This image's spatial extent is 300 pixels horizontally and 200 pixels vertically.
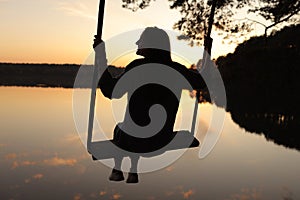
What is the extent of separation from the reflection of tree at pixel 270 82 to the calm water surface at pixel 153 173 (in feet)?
21.8

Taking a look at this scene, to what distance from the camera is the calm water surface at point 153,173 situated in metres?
15.1

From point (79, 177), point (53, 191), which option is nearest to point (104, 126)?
point (79, 177)

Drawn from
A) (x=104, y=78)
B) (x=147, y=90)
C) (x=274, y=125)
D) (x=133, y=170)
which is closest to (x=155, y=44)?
(x=147, y=90)

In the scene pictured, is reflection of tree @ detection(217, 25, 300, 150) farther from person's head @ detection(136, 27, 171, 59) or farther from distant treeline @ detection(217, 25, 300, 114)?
person's head @ detection(136, 27, 171, 59)

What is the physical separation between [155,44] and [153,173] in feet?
49.8

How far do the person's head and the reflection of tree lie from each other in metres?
24.5

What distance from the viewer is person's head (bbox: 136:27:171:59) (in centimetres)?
403

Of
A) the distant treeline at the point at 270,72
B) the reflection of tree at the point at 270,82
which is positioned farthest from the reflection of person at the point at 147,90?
the distant treeline at the point at 270,72

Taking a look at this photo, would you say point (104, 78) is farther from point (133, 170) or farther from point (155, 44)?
point (133, 170)

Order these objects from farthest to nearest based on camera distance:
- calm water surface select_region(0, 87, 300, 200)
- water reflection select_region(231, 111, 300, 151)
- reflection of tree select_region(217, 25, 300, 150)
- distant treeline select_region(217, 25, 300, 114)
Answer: distant treeline select_region(217, 25, 300, 114) < reflection of tree select_region(217, 25, 300, 150) < water reflection select_region(231, 111, 300, 151) < calm water surface select_region(0, 87, 300, 200)

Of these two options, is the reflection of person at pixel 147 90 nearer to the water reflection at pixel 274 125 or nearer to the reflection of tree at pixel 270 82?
the water reflection at pixel 274 125

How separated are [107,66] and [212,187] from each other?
12.8m

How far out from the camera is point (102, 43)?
4.26 metres

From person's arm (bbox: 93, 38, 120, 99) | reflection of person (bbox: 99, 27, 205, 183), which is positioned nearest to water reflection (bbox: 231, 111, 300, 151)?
reflection of person (bbox: 99, 27, 205, 183)
